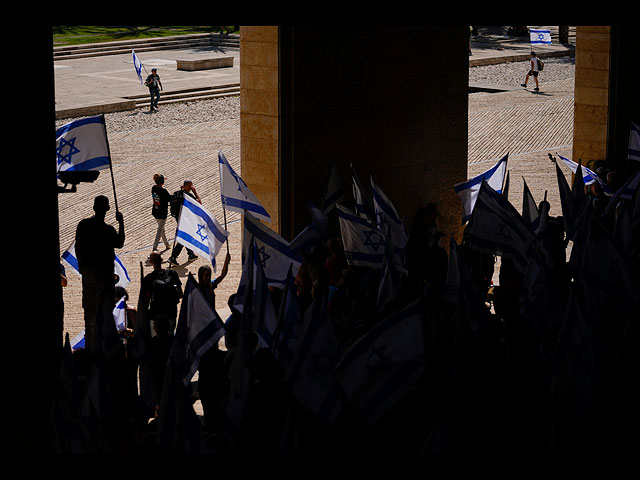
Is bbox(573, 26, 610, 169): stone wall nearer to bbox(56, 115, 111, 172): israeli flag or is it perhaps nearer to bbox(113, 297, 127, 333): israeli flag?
bbox(56, 115, 111, 172): israeli flag

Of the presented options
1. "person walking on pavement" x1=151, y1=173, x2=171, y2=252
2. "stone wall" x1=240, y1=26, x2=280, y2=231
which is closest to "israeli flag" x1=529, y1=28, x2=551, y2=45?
"person walking on pavement" x1=151, y1=173, x2=171, y2=252

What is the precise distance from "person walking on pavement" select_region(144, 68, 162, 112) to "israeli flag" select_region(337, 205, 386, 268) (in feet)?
68.5

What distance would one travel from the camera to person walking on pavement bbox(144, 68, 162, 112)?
1243 inches

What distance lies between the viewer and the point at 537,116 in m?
30.8

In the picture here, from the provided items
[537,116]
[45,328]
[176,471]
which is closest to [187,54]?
[537,116]

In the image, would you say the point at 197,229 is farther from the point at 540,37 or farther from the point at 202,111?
the point at 540,37

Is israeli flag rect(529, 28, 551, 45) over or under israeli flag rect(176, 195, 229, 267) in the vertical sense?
over

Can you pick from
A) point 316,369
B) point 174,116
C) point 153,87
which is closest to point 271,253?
point 316,369

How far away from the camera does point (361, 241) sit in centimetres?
1154

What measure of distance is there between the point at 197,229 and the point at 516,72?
31.3m

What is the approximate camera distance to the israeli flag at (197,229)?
12.2m

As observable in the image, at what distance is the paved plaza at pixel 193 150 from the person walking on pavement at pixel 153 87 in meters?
0.31

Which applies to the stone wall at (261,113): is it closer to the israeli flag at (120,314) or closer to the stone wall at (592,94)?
the israeli flag at (120,314)

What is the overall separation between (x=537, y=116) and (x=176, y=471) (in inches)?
1049
